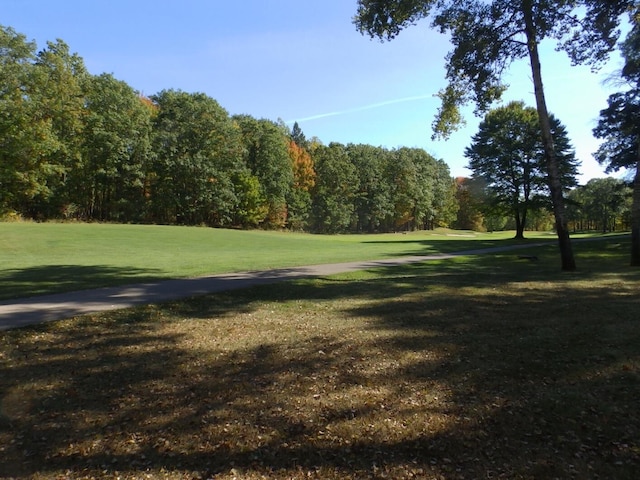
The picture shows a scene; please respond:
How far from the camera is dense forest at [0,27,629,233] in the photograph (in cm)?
3853

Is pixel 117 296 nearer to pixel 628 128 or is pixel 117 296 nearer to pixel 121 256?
pixel 121 256

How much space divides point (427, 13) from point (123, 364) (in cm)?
A: 1519

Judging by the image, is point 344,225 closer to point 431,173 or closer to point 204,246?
point 431,173

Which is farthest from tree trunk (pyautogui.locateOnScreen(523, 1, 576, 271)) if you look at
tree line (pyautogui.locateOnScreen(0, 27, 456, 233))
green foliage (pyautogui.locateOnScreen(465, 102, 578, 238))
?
tree line (pyautogui.locateOnScreen(0, 27, 456, 233))

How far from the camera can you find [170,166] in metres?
53.4

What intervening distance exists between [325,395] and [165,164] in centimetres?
5434

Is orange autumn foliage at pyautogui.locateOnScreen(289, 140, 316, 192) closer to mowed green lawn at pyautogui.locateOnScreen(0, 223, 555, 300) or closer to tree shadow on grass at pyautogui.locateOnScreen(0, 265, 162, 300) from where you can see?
mowed green lawn at pyautogui.locateOnScreen(0, 223, 555, 300)

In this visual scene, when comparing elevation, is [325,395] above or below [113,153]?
below

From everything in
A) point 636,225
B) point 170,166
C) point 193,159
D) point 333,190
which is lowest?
point 636,225

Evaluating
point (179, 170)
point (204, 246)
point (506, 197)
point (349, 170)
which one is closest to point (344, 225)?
point (349, 170)

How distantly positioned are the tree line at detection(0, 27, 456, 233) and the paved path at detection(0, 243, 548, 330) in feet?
110

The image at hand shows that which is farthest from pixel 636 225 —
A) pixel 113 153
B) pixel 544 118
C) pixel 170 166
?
pixel 170 166

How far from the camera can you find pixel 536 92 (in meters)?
14.6

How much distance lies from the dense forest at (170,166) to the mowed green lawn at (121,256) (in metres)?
13.4
